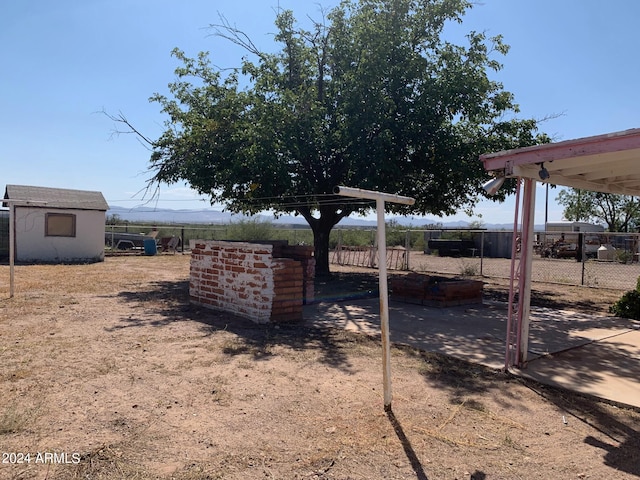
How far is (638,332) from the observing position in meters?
7.88

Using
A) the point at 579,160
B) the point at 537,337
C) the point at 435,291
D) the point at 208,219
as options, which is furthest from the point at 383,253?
the point at 208,219

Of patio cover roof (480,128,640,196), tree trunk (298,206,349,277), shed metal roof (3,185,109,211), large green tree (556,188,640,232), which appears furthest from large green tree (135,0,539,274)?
large green tree (556,188,640,232)

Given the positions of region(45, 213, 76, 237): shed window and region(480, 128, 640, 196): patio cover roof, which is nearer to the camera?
region(480, 128, 640, 196): patio cover roof

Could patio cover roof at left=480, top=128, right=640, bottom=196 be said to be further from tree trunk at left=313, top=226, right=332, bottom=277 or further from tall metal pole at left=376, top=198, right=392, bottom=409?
tree trunk at left=313, top=226, right=332, bottom=277

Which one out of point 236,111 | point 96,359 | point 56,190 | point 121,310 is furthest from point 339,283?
point 56,190

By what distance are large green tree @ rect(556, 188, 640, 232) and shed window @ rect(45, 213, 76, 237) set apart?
1208 inches

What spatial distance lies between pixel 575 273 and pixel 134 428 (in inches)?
760

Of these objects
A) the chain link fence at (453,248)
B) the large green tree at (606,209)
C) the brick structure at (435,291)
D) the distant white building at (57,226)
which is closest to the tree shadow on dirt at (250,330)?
the brick structure at (435,291)

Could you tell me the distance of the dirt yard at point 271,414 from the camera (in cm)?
325

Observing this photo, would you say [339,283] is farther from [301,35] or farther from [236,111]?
[301,35]

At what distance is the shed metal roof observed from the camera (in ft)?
65.1

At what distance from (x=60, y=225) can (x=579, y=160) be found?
20.2 meters

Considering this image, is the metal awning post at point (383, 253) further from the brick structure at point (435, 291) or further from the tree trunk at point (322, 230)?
the tree trunk at point (322, 230)

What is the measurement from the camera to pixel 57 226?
20.0m
